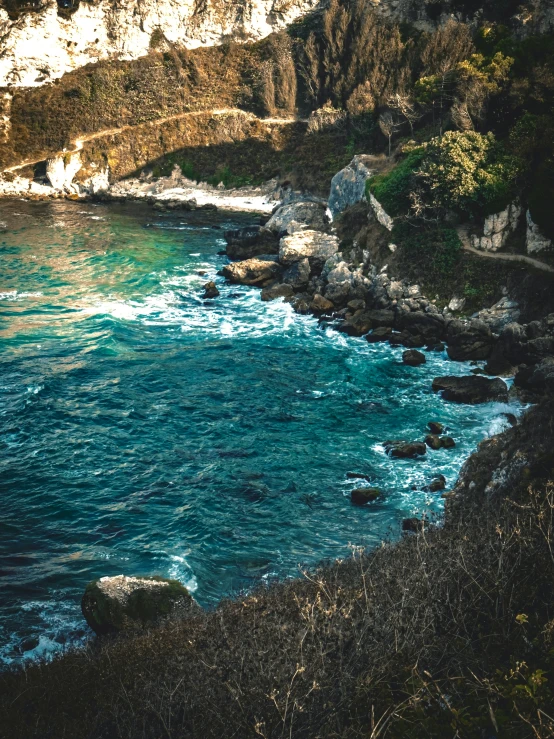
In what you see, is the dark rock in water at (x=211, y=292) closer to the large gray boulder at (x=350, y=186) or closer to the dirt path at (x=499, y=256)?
the large gray boulder at (x=350, y=186)

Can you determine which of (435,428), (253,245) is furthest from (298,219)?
(435,428)

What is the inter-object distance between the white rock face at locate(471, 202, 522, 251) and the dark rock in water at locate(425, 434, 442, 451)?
2012cm

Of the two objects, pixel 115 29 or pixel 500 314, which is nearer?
pixel 500 314

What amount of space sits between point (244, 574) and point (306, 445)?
29.3ft

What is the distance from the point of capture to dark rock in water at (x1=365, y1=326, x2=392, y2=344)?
4178 cm

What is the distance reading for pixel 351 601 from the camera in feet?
42.9

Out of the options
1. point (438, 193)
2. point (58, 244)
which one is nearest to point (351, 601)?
point (438, 193)

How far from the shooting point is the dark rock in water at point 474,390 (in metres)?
33.5

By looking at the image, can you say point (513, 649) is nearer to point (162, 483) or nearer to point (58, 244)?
point (162, 483)

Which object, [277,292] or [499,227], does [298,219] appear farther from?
[499,227]

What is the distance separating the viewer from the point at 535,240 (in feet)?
139

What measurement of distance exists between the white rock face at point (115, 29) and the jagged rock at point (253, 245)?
57.2m

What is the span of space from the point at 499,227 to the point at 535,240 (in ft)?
9.43

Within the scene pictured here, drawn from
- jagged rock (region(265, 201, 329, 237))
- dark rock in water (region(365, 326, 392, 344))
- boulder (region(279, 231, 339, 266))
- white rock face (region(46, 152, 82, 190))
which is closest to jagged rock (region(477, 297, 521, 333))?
dark rock in water (region(365, 326, 392, 344))
